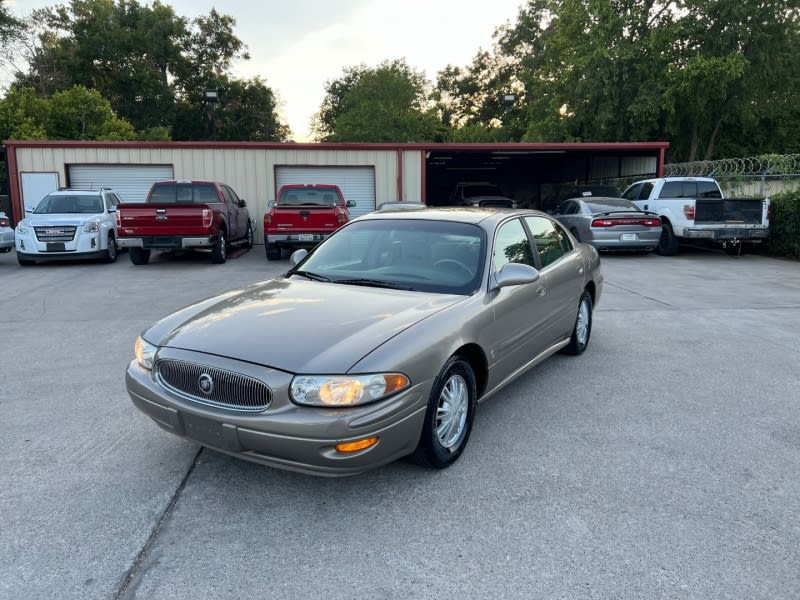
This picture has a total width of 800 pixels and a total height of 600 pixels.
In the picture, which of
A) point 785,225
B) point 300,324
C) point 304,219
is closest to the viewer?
point 300,324

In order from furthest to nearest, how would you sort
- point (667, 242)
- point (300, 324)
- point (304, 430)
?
point (667, 242) < point (300, 324) < point (304, 430)

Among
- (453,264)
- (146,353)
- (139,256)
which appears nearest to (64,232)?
(139,256)

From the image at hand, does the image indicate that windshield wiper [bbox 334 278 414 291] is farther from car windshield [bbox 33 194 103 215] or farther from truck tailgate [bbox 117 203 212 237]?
car windshield [bbox 33 194 103 215]

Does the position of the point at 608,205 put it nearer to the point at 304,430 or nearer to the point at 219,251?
the point at 219,251

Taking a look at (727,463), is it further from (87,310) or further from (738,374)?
(87,310)

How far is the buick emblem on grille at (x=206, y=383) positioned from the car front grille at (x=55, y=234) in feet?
38.0

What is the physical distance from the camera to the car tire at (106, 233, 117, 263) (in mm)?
13641

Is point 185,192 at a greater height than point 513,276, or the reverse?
point 185,192

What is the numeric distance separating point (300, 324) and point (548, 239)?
285cm

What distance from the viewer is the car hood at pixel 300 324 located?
9.75ft

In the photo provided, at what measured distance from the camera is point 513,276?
155 inches

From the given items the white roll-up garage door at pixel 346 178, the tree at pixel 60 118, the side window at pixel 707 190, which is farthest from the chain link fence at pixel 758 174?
the tree at pixel 60 118

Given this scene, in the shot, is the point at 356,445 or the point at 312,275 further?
the point at 312,275

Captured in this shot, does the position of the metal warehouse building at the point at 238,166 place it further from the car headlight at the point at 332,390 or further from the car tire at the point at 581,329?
the car headlight at the point at 332,390
